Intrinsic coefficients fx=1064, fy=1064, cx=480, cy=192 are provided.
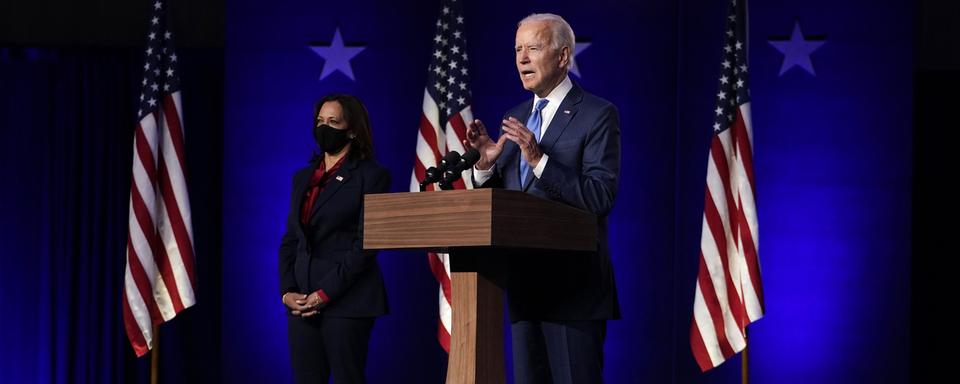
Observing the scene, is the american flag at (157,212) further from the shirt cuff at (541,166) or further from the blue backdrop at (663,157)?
the shirt cuff at (541,166)

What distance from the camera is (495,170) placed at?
2488 mm

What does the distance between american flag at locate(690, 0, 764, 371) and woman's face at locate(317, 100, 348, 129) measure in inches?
70.2

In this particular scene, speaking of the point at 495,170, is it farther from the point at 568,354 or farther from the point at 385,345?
the point at 385,345

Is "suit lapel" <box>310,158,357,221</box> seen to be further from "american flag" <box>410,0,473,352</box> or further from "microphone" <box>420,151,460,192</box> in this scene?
"microphone" <box>420,151,460,192</box>

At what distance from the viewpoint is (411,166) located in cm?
524

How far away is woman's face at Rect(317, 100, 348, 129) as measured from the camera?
12.2 feet

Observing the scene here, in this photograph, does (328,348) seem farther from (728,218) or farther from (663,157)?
(663,157)

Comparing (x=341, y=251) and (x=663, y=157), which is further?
(x=663, y=157)

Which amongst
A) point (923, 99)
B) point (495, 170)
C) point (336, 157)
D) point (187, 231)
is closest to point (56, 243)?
point (187, 231)

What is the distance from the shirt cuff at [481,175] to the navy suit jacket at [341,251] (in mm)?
1140

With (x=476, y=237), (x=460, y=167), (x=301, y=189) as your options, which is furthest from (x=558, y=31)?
(x=301, y=189)

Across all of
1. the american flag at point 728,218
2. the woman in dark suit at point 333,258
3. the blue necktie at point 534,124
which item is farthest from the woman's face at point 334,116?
the american flag at point 728,218

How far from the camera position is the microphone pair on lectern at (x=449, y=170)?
7.16ft

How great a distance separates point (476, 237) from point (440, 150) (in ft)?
9.80
